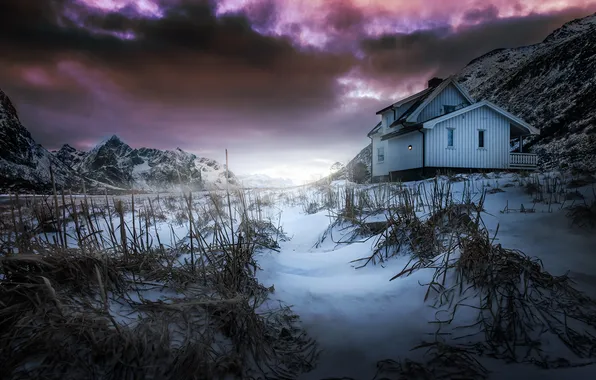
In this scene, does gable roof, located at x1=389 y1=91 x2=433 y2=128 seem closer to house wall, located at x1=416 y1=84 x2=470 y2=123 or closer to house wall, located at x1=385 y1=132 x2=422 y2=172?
house wall, located at x1=416 y1=84 x2=470 y2=123

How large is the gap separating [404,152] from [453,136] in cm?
289

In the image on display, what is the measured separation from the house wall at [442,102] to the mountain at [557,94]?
7115mm

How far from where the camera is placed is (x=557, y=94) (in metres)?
29.3

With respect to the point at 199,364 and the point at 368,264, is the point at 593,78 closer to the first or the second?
the point at 368,264

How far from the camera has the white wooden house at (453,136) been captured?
15.7 metres

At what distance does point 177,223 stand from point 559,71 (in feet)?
150

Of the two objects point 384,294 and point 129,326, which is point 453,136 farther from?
point 129,326

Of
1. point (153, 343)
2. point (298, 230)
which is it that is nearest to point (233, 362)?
point (153, 343)

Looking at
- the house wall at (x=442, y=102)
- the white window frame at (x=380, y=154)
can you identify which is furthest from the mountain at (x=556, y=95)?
the house wall at (x=442, y=102)

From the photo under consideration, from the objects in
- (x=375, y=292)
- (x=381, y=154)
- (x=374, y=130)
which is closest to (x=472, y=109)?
(x=381, y=154)

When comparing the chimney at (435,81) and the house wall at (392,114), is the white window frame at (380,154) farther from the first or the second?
the chimney at (435,81)

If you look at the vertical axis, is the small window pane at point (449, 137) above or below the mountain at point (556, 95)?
below

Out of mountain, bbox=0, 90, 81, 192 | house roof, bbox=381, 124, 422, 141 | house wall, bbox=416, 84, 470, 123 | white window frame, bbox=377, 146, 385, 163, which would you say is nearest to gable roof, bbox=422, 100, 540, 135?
house roof, bbox=381, 124, 422, 141

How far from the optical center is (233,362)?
1.26m
